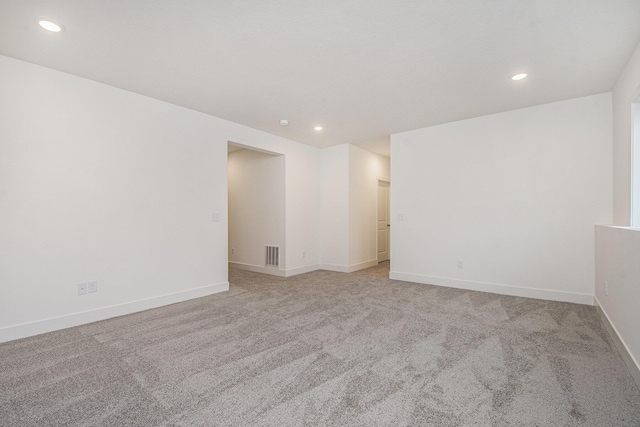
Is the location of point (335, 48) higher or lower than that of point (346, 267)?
higher

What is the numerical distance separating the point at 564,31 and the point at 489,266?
294cm

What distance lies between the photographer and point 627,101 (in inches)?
112

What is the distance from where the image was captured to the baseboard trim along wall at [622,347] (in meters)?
1.90

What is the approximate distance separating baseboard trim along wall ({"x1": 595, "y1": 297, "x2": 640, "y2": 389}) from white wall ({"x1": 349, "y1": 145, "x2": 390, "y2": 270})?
142 inches

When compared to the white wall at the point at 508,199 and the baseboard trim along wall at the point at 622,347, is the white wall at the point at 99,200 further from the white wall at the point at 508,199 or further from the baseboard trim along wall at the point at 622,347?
the baseboard trim along wall at the point at 622,347

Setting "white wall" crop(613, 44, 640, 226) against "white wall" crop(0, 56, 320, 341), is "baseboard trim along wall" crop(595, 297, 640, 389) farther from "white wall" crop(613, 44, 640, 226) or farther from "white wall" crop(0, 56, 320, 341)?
"white wall" crop(0, 56, 320, 341)

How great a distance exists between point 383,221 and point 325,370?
5.25 meters

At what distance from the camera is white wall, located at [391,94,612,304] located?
3.61m

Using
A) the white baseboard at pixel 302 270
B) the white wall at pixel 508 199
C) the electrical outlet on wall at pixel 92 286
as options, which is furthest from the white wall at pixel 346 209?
the electrical outlet on wall at pixel 92 286

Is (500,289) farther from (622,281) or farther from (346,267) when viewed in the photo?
(346,267)

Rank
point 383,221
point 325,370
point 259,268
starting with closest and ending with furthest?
point 325,370
point 259,268
point 383,221

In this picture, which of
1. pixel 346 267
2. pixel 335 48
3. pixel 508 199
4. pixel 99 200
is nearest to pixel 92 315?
pixel 99 200

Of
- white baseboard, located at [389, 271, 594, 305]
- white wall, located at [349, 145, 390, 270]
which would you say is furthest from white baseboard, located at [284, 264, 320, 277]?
white baseboard, located at [389, 271, 594, 305]

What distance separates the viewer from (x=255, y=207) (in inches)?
233
